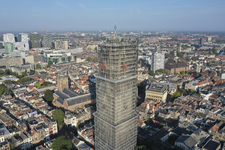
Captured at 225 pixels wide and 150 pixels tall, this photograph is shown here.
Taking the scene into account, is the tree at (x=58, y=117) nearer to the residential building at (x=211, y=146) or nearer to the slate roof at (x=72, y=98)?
the slate roof at (x=72, y=98)

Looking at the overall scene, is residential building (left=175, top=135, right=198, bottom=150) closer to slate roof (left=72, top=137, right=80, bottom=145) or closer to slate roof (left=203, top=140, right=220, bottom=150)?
slate roof (left=203, top=140, right=220, bottom=150)

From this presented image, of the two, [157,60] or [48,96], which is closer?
[48,96]

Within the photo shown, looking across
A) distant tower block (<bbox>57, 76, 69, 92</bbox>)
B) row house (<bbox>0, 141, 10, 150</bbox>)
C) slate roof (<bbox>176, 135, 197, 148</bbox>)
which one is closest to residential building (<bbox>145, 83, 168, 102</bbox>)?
slate roof (<bbox>176, 135, 197, 148</bbox>)

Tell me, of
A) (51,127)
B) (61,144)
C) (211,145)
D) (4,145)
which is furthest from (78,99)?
(211,145)

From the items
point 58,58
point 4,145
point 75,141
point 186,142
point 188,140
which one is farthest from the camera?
point 58,58

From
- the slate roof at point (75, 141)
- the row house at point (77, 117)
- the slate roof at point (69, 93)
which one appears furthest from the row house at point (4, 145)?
the slate roof at point (69, 93)

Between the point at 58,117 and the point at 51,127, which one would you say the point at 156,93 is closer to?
the point at 58,117
